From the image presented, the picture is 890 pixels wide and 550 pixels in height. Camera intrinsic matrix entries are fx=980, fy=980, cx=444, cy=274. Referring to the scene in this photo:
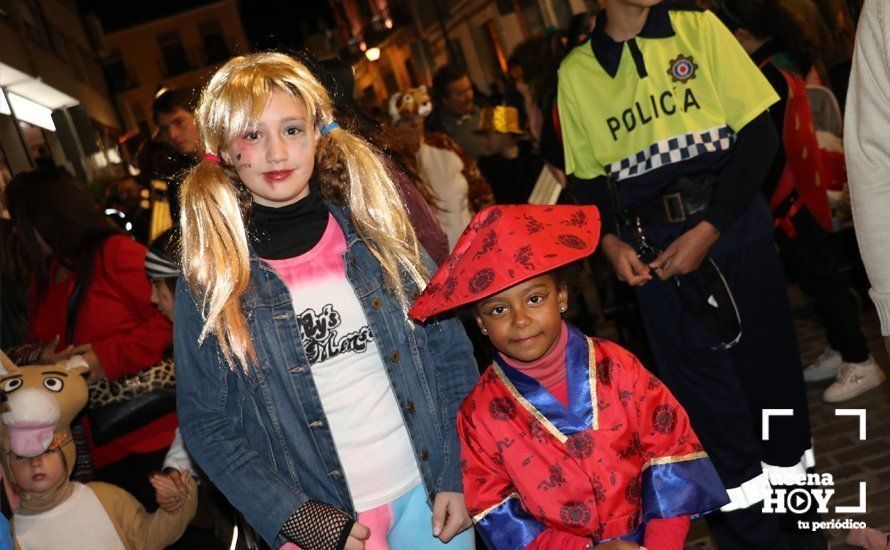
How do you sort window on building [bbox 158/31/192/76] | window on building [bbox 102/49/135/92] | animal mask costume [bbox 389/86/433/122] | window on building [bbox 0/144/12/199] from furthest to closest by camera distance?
window on building [bbox 158/31/192/76], window on building [bbox 102/49/135/92], animal mask costume [bbox 389/86/433/122], window on building [bbox 0/144/12/199]

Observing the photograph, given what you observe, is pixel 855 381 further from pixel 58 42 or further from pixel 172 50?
pixel 172 50

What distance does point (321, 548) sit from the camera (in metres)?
2.52

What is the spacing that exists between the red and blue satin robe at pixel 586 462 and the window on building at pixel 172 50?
35.1 feet

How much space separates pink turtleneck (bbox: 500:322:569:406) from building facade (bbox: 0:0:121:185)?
4.04 meters

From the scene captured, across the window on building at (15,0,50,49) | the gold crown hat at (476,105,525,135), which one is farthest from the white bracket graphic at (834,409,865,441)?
the window on building at (15,0,50,49)

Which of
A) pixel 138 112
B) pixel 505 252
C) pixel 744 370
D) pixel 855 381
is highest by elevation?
pixel 138 112

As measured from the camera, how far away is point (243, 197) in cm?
278

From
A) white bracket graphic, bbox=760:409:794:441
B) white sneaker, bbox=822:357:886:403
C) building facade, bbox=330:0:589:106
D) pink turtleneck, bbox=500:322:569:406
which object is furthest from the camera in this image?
building facade, bbox=330:0:589:106

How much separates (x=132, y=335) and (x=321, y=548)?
2.17 metres

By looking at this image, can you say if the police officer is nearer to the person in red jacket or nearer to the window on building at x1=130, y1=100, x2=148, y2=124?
the person in red jacket

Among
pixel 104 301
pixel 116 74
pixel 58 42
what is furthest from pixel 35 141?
pixel 116 74

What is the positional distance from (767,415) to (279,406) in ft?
6.39

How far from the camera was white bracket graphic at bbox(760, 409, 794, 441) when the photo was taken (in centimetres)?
365

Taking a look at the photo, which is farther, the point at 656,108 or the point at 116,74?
the point at 116,74
